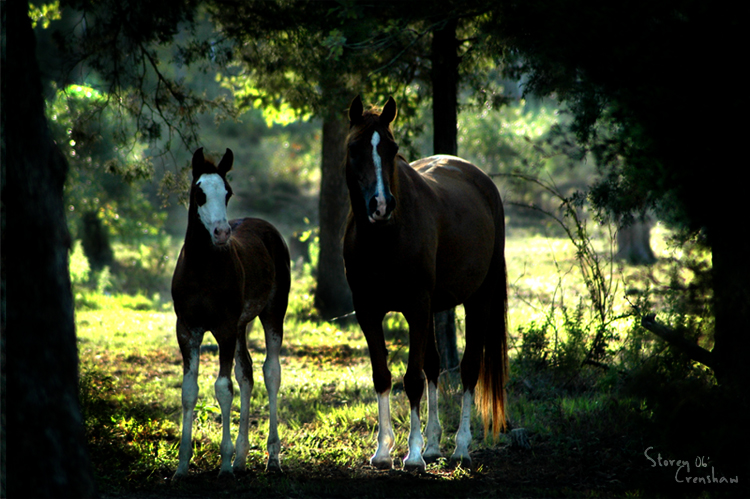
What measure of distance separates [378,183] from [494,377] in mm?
2450

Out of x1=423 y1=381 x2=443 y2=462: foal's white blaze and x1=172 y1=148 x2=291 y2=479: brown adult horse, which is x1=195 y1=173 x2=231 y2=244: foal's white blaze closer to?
x1=172 y1=148 x2=291 y2=479: brown adult horse

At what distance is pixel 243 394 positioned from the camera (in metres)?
5.53

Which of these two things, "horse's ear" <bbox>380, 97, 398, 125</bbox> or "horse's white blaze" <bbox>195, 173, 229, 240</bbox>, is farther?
"horse's ear" <bbox>380, 97, 398, 125</bbox>

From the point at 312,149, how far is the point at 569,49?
21.9 m

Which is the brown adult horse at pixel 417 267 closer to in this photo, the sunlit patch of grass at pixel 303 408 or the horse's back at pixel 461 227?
the horse's back at pixel 461 227

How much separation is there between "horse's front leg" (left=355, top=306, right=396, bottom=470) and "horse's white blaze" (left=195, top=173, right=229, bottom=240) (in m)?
1.28

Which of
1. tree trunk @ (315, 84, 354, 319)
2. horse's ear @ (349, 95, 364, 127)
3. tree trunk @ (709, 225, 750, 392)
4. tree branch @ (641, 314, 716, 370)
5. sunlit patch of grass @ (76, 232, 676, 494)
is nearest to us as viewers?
tree trunk @ (709, 225, 750, 392)

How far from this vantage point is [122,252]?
22219 millimetres

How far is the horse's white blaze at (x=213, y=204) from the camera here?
4680 mm

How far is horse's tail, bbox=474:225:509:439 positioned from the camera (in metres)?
5.96

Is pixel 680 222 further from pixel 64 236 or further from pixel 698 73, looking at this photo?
pixel 64 236

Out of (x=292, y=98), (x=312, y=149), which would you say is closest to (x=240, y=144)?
(x=312, y=149)

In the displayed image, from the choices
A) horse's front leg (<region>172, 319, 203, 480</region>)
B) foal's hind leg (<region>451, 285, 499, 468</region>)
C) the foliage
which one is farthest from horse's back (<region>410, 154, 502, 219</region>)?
the foliage

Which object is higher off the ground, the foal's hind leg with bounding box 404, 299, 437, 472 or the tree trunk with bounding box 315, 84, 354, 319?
the tree trunk with bounding box 315, 84, 354, 319
